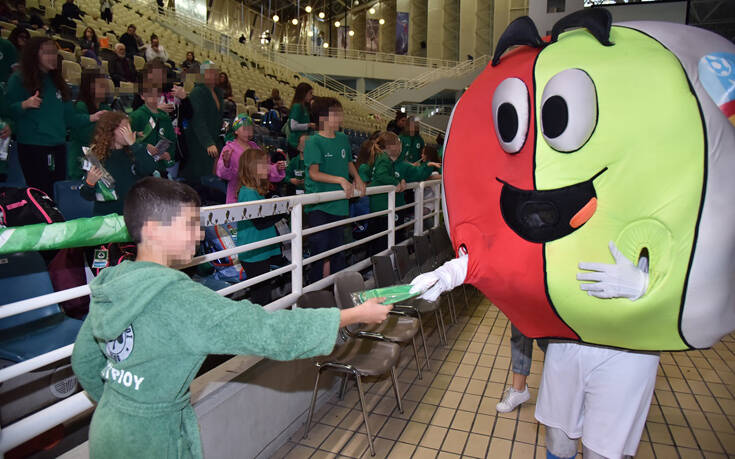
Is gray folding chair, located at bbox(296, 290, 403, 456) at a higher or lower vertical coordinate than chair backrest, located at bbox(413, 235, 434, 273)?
lower

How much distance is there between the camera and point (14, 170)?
11.6ft

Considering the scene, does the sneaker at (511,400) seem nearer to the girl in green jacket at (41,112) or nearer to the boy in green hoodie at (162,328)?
the boy in green hoodie at (162,328)

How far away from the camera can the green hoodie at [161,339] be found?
1263 millimetres

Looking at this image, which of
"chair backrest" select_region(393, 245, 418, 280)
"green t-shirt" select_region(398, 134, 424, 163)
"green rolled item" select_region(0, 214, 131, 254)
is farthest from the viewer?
"green t-shirt" select_region(398, 134, 424, 163)

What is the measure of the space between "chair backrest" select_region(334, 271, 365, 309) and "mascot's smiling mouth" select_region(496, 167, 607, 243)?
1.66 meters

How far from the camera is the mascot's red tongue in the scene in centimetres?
170

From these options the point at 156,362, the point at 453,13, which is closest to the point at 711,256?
the point at 156,362

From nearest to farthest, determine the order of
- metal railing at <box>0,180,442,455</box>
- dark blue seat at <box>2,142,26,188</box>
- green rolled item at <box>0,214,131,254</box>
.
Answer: green rolled item at <box>0,214,131,254</box>
metal railing at <box>0,180,442,455</box>
dark blue seat at <box>2,142,26,188</box>

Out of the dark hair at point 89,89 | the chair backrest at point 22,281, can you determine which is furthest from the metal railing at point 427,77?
the chair backrest at point 22,281

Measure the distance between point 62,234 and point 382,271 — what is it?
265cm

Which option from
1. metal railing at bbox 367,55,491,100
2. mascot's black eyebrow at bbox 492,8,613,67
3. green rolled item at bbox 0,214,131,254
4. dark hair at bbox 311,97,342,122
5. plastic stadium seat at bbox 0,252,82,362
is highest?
metal railing at bbox 367,55,491,100

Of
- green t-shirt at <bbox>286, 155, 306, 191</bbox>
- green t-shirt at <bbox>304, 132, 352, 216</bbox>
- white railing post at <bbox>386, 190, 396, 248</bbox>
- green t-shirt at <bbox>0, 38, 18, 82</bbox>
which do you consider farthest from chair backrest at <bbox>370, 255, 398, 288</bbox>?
green t-shirt at <bbox>0, 38, 18, 82</bbox>

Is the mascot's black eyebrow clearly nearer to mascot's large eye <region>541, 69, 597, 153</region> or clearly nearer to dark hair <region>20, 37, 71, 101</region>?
mascot's large eye <region>541, 69, 597, 153</region>

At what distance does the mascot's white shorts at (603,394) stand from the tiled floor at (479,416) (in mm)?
917
